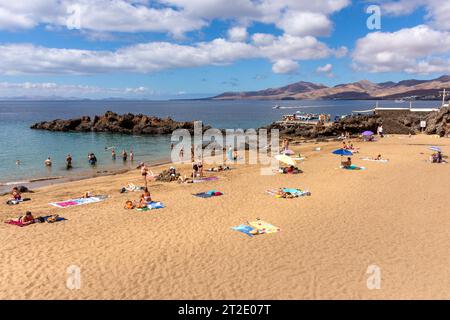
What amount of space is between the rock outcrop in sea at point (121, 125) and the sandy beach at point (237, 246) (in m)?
40.7

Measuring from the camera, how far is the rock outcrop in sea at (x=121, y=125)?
2308 inches

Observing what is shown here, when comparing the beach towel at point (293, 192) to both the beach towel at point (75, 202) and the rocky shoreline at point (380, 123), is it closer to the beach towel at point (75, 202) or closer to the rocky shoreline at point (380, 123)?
the beach towel at point (75, 202)

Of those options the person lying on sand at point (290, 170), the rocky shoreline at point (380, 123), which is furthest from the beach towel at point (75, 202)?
the rocky shoreline at point (380, 123)

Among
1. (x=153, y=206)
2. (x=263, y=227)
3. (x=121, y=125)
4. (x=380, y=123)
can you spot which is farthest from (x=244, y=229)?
(x=121, y=125)

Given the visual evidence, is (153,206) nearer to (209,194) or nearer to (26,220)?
(209,194)

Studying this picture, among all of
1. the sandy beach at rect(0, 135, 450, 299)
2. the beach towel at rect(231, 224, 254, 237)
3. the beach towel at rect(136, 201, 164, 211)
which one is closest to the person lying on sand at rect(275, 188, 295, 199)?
the sandy beach at rect(0, 135, 450, 299)

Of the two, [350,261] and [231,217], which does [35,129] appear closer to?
[231,217]

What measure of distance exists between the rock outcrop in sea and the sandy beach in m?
40.7

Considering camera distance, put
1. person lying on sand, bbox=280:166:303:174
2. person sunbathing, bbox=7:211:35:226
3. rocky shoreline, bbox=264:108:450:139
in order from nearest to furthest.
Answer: person sunbathing, bbox=7:211:35:226
person lying on sand, bbox=280:166:303:174
rocky shoreline, bbox=264:108:450:139

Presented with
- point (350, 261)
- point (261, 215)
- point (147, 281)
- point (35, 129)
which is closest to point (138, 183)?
point (261, 215)

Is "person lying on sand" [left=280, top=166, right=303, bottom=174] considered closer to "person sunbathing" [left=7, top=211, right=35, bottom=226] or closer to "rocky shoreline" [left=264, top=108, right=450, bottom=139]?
"person sunbathing" [left=7, top=211, right=35, bottom=226]

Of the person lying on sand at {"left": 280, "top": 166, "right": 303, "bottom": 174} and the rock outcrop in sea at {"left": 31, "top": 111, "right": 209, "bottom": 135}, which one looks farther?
the rock outcrop in sea at {"left": 31, "top": 111, "right": 209, "bottom": 135}

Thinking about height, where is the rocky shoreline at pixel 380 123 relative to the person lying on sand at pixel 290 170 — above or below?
above

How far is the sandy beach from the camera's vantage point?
8352 mm
